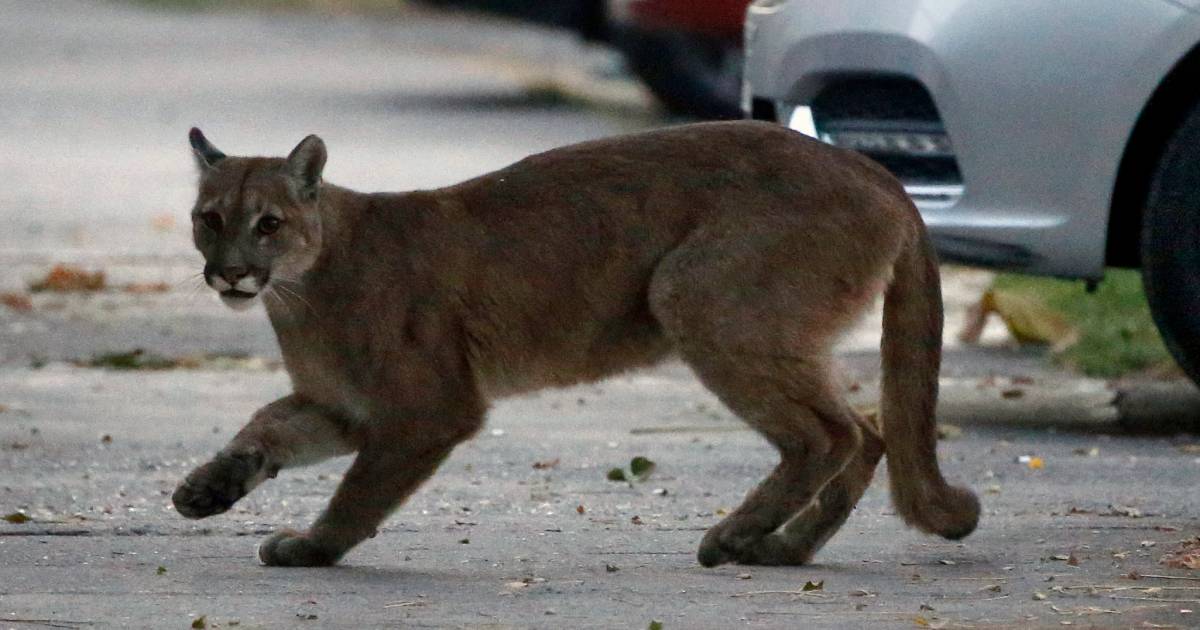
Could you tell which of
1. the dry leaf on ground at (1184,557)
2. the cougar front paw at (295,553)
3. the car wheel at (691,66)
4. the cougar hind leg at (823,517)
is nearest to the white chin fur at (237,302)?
the cougar front paw at (295,553)

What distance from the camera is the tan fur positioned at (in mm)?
5211

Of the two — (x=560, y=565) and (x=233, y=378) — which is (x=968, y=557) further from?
(x=233, y=378)

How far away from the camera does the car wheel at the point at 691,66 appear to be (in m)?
15.5

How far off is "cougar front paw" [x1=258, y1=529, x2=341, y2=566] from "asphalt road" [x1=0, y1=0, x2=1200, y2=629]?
0.14ft

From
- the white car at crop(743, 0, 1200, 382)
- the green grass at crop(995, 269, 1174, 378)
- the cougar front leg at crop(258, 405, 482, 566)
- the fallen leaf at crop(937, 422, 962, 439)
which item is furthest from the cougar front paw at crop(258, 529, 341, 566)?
the green grass at crop(995, 269, 1174, 378)

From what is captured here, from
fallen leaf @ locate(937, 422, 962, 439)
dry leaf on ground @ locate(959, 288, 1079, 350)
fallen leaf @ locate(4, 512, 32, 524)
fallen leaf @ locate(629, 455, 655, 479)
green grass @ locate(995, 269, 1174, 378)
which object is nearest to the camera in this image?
fallen leaf @ locate(4, 512, 32, 524)

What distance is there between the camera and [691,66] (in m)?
15.7

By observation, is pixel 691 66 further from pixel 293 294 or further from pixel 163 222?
pixel 293 294

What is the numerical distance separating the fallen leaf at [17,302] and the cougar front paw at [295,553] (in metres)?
4.28

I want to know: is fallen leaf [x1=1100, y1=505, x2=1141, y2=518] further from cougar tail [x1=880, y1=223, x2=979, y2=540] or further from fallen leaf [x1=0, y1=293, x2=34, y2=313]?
fallen leaf [x1=0, y1=293, x2=34, y2=313]

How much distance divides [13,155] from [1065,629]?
11.4 metres

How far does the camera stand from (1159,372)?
26.1 ft

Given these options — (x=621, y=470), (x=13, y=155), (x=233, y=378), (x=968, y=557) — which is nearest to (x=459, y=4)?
(x=13, y=155)

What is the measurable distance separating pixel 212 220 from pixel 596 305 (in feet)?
3.15
